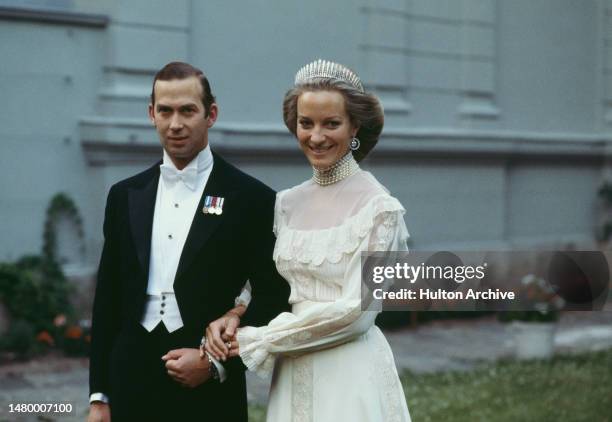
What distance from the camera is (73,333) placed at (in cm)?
828

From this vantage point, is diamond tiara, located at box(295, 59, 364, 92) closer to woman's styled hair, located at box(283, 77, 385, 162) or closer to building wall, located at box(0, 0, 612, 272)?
woman's styled hair, located at box(283, 77, 385, 162)

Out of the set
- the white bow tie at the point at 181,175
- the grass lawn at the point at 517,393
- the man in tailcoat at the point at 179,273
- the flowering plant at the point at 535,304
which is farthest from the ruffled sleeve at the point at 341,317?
the flowering plant at the point at 535,304

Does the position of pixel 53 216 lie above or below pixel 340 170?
above

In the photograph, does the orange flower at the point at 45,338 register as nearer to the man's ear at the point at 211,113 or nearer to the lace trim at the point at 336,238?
the man's ear at the point at 211,113

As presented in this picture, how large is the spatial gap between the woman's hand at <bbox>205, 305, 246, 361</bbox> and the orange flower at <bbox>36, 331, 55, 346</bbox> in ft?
16.3

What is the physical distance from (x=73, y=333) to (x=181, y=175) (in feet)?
16.1

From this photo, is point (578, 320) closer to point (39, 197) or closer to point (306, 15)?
point (306, 15)

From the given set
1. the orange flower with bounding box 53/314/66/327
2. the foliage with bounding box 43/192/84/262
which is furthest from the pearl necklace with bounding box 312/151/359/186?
the foliage with bounding box 43/192/84/262

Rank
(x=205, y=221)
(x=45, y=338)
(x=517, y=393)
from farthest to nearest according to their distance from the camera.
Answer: (x=45, y=338)
(x=517, y=393)
(x=205, y=221)

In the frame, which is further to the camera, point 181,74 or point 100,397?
point 100,397

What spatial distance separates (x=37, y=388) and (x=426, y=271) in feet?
12.5

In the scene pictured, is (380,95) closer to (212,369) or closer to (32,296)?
(32,296)

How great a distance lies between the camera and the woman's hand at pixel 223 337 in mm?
3518

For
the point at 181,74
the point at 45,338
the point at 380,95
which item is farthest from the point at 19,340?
the point at 181,74
